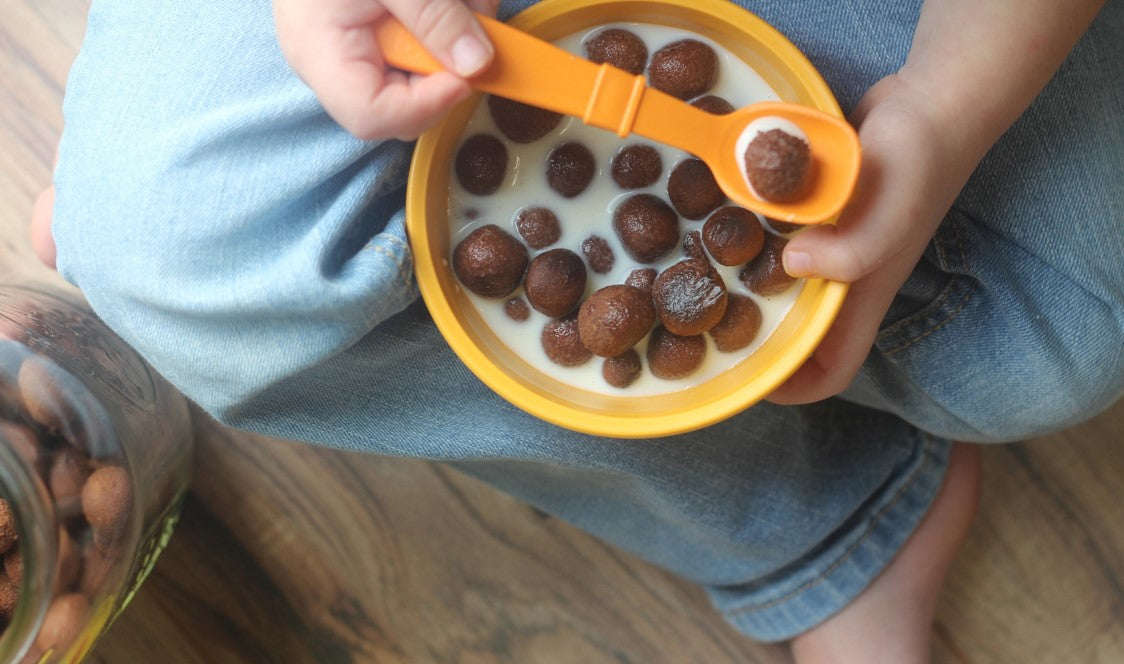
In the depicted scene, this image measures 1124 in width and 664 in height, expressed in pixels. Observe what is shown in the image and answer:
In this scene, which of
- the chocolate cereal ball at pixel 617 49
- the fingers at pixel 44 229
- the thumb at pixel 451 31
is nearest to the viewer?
the thumb at pixel 451 31

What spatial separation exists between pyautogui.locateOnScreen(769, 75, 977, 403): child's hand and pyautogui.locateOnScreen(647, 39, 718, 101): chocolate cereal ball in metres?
0.11

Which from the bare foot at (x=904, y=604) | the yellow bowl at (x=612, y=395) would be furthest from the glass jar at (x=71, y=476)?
the bare foot at (x=904, y=604)

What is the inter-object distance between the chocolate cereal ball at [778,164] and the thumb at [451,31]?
17 centimetres

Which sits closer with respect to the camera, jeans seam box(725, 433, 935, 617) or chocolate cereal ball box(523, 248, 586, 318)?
chocolate cereal ball box(523, 248, 586, 318)

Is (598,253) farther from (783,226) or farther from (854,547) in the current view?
(854,547)

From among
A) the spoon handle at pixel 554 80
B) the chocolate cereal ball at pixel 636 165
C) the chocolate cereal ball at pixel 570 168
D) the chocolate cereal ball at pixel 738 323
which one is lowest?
the chocolate cereal ball at pixel 738 323

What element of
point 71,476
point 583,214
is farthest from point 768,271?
point 71,476

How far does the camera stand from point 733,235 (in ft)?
1.96

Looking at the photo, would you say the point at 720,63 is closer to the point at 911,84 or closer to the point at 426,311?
the point at 911,84

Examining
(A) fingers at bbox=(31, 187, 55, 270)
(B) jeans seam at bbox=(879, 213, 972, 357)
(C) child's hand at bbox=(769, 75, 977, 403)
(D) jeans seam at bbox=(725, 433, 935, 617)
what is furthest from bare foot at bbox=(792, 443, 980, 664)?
(A) fingers at bbox=(31, 187, 55, 270)

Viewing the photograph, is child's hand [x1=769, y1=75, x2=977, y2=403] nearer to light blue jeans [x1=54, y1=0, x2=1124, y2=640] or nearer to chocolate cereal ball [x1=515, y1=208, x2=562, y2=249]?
light blue jeans [x1=54, y1=0, x2=1124, y2=640]

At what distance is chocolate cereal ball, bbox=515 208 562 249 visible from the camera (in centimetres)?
62

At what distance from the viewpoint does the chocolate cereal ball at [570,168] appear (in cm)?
62

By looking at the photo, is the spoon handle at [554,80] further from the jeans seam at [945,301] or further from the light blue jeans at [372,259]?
the jeans seam at [945,301]
